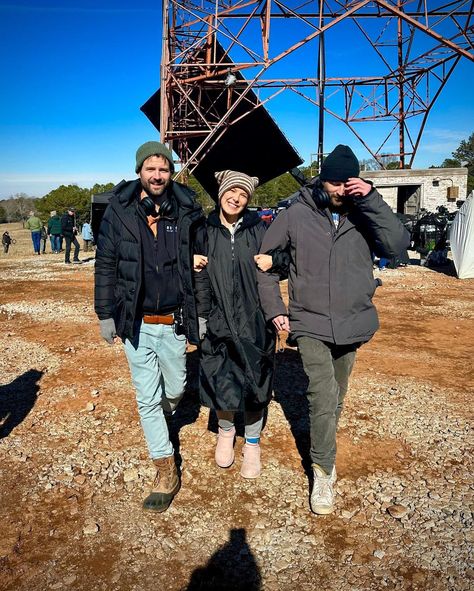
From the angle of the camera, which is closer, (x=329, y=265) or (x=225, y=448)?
(x=329, y=265)

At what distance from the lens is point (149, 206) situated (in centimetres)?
294

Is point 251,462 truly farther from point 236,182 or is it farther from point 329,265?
point 236,182

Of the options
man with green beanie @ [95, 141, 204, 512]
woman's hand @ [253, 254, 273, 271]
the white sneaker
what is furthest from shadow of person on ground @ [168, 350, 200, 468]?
woman's hand @ [253, 254, 273, 271]

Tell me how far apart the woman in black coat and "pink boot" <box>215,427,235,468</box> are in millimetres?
334

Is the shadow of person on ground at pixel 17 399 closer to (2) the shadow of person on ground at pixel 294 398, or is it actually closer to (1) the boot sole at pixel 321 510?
(2) the shadow of person on ground at pixel 294 398

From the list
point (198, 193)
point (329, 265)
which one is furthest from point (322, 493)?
point (198, 193)

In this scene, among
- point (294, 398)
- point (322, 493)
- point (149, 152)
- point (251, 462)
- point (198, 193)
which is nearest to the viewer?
point (149, 152)

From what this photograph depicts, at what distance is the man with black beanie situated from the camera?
2867 mm

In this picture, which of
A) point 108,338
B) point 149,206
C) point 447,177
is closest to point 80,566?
point 108,338

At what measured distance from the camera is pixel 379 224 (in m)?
2.76

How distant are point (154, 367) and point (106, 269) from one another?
0.72 meters

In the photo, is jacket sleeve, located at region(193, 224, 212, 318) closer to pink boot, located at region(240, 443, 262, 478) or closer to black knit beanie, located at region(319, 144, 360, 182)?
black knit beanie, located at region(319, 144, 360, 182)

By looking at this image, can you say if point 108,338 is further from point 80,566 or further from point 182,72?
point 182,72

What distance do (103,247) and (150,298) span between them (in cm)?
44
